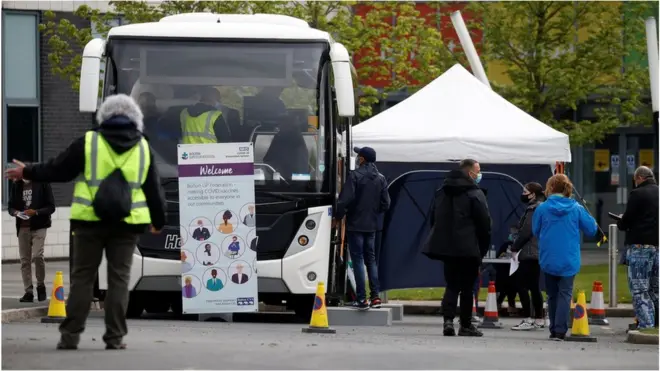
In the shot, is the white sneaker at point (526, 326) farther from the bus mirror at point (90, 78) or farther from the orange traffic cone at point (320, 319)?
the bus mirror at point (90, 78)

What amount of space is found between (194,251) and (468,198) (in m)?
2.74

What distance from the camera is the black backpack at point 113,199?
9812mm

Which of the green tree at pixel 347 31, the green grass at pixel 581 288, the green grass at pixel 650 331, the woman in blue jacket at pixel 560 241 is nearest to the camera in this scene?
the woman in blue jacket at pixel 560 241

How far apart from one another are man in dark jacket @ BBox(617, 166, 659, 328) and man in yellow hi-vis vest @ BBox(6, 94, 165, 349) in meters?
6.83

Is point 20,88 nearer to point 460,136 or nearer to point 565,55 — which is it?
point 565,55

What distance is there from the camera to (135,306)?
15953 mm

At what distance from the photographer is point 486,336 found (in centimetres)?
1471

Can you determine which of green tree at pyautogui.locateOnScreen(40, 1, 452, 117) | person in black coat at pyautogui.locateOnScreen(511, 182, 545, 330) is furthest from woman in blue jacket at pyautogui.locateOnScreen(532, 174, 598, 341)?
green tree at pyautogui.locateOnScreen(40, 1, 452, 117)

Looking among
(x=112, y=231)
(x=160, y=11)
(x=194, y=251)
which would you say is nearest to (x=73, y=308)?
(x=112, y=231)

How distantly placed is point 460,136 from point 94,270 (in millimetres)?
8419

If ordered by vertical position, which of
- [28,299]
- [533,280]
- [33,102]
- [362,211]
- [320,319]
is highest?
[33,102]

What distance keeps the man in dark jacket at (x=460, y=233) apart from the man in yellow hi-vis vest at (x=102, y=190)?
14.5 feet

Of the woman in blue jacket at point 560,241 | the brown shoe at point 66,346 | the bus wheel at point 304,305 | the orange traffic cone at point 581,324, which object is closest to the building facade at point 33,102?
the bus wheel at point 304,305

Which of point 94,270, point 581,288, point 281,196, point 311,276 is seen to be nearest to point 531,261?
point 311,276
